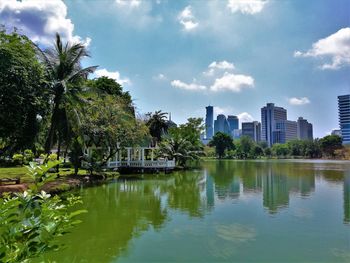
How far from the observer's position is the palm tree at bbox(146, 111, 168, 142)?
33656mm

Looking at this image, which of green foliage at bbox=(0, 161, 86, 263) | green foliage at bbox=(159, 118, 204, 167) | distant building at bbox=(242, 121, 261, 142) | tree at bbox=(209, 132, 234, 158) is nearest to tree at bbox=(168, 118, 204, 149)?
green foliage at bbox=(159, 118, 204, 167)

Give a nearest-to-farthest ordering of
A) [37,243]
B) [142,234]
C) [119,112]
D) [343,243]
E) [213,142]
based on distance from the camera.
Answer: [37,243]
[343,243]
[142,234]
[119,112]
[213,142]

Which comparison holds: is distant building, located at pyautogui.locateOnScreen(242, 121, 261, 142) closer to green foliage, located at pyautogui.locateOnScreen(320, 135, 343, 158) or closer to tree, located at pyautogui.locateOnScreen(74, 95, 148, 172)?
green foliage, located at pyautogui.locateOnScreen(320, 135, 343, 158)

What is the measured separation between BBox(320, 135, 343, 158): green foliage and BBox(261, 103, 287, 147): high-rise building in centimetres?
6432

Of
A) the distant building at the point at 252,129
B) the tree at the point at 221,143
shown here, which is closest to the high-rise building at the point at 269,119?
the distant building at the point at 252,129

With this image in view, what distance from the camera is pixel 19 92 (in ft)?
40.0

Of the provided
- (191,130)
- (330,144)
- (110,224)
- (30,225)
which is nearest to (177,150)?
(191,130)

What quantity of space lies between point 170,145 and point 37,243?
28.6m

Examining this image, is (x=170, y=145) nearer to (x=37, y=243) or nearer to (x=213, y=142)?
(x=37, y=243)

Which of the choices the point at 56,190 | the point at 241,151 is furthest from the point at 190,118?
the point at 241,151

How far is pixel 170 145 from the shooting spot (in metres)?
30.4

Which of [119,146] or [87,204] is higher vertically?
[119,146]

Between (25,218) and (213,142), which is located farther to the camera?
(213,142)

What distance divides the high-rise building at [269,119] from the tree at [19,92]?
144304 millimetres
